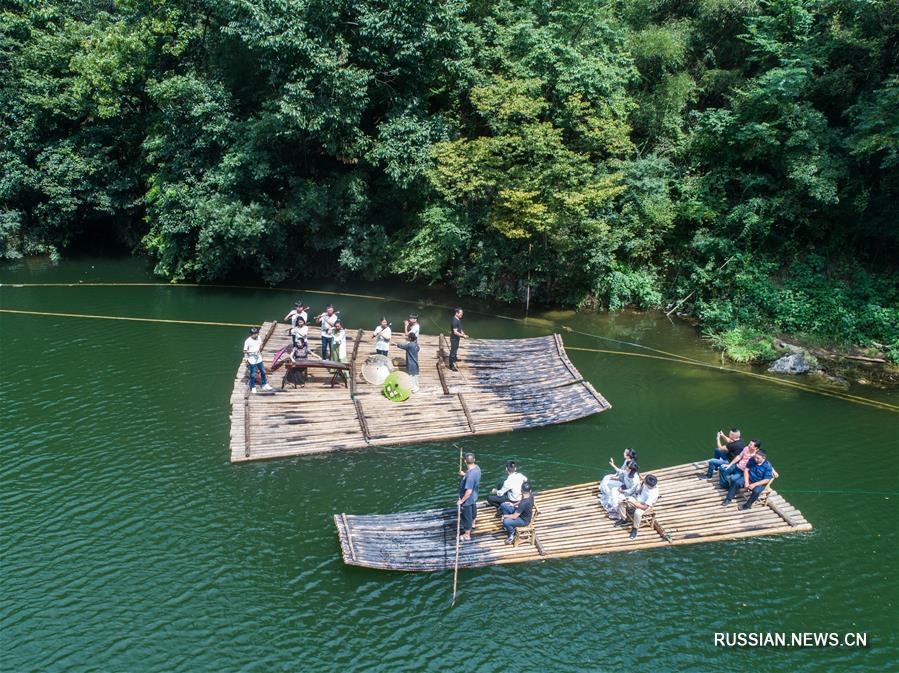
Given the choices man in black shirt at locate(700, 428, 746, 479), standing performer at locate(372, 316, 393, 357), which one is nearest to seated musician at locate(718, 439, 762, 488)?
man in black shirt at locate(700, 428, 746, 479)

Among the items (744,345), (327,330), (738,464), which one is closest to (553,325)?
(744,345)

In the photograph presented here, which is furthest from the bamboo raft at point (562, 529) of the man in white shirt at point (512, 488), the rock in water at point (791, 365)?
the rock in water at point (791, 365)

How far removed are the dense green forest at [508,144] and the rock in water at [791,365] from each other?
6.50ft

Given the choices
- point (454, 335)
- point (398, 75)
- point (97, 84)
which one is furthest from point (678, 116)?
point (97, 84)

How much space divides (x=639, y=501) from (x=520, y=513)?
8.17ft

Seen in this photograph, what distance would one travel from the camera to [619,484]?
1433 centimetres

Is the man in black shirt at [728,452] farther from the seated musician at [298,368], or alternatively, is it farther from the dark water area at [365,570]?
the seated musician at [298,368]

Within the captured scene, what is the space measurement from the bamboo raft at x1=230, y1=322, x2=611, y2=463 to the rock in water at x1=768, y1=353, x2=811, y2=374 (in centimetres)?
682

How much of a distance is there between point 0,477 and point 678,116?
26745mm

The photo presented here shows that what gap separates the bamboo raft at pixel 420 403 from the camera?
16859 mm

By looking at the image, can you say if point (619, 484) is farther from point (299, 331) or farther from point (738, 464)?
point (299, 331)

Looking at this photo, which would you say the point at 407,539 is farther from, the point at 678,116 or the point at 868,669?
the point at 678,116

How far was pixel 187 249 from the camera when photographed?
96.2 ft

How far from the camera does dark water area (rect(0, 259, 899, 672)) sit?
1139cm
